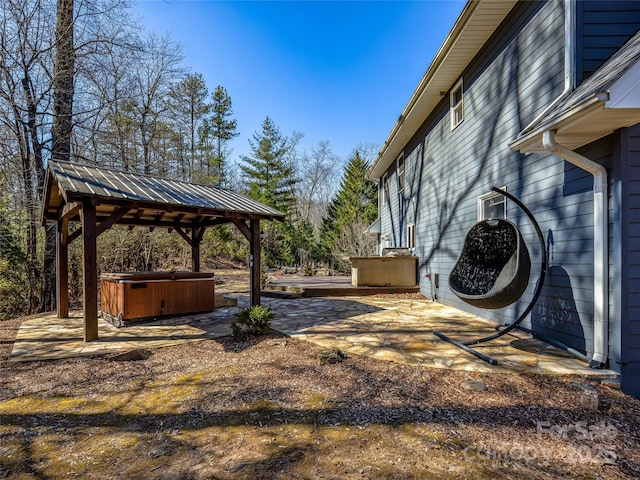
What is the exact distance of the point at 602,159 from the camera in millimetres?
3156

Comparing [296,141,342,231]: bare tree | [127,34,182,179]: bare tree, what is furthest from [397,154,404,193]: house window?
[296,141,342,231]: bare tree

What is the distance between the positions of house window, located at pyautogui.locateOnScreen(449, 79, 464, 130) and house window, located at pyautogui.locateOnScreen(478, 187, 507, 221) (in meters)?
1.98

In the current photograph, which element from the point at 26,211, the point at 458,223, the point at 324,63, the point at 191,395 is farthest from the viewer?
the point at 324,63

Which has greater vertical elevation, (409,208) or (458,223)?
(409,208)

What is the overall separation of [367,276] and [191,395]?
6903 mm

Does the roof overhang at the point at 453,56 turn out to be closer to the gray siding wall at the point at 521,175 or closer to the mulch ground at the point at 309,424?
the gray siding wall at the point at 521,175

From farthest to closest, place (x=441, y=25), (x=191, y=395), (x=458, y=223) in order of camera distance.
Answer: (x=441, y=25)
(x=458, y=223)
(x=191, y=395)

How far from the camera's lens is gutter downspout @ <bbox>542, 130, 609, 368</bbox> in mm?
3061

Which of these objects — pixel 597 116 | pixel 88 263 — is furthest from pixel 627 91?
pixel 88 263

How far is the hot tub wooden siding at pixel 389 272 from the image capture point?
9078 mm

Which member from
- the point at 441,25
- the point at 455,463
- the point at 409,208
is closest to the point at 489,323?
the point at 455,463

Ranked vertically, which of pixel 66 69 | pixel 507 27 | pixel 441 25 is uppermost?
pixel 441 25

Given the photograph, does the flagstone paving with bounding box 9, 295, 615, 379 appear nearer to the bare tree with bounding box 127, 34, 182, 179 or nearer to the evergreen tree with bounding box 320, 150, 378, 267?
the bare tree with bounding box 127, 34, 182, 179

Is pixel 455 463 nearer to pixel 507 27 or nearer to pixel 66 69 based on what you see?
pixel 507 27
